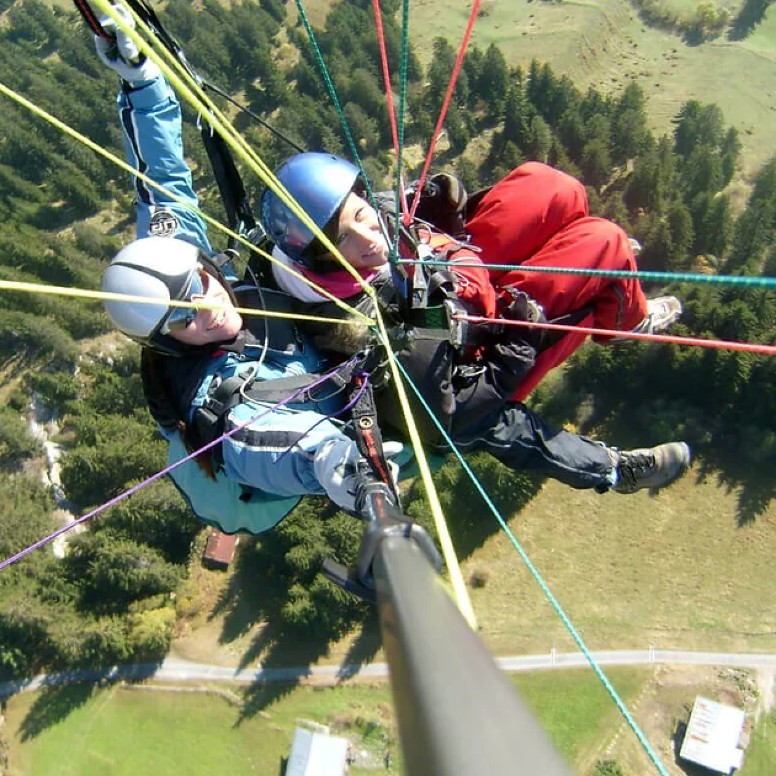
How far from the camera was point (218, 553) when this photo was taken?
16.2 meters

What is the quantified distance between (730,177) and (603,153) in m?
4.87

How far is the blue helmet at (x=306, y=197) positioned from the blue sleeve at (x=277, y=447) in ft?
2.86

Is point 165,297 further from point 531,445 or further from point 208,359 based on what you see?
point 531,445

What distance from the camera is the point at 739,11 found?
103 feet

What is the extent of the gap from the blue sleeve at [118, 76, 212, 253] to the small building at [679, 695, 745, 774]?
14.3m

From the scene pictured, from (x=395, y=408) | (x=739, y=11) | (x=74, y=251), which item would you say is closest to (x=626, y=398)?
(x=395, y=408)

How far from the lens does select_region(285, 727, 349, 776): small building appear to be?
41.1 feet

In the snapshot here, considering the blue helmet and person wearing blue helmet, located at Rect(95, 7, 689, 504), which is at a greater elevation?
the blue helmet

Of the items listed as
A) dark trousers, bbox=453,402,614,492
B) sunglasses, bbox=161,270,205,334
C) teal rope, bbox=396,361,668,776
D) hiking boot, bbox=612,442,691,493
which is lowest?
hiking boot, bbox=612,442,691,493

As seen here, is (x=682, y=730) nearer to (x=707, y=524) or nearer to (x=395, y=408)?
(x=707, y=524)

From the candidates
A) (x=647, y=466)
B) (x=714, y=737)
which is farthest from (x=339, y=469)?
(x=714, y=737)

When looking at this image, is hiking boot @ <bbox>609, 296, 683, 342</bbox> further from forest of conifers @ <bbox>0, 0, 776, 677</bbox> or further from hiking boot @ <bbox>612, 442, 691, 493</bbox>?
forest of conifers @ <bbox>0, 0, 776, 677</bbox>

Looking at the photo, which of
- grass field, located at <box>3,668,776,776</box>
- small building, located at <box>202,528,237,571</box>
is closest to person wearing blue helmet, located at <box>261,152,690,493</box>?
grass field, located at <box>3,668,776,776</box>

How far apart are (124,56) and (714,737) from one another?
49.7 ft
